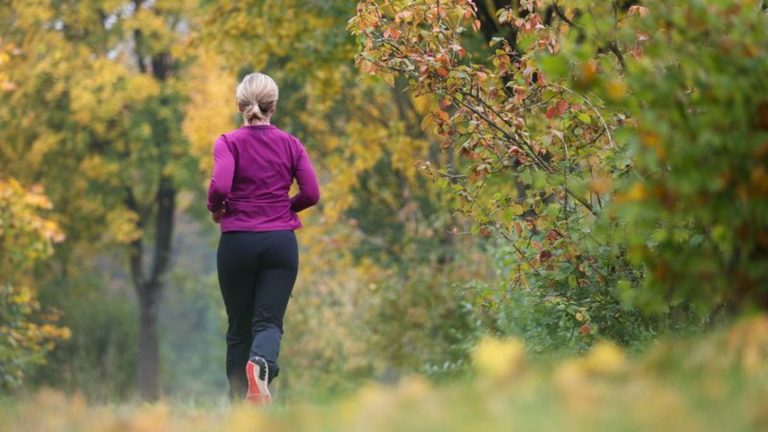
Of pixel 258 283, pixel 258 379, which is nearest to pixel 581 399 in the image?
pixel 258 379

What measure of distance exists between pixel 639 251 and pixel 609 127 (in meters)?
3.38

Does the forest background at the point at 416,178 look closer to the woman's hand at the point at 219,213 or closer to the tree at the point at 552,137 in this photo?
the tree at the point at 552,137

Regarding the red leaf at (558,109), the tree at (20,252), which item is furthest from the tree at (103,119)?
the red leaf at (558,109)

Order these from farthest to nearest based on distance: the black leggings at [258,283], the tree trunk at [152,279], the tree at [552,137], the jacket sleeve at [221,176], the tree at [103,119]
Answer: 1. the tree trunk at [152,279]
2. the tree at [103,119]
3. the black leggings at [258,283]
4. the jacket sleeve at [221,176]
5. the tree at [552,137]

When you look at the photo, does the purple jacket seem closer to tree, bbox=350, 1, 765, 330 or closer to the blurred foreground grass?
tree, bbox=350, 1, 765, 330

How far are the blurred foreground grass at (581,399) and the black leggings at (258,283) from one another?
282cm

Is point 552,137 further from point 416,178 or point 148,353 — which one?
point 148,353

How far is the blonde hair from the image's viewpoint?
636cm

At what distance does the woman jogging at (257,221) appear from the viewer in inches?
247

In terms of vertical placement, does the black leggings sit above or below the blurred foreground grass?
below

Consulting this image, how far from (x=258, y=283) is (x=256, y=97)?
106 cm

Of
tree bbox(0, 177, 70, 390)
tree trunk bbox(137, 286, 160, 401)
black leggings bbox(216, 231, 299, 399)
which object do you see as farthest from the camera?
tree trunk bbox(137, 286, 160, 401)

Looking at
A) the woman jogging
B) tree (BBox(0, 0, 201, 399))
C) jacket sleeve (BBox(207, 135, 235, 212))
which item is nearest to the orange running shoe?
the woman jogging

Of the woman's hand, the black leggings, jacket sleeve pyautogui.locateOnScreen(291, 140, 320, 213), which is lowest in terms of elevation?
the black leggings
